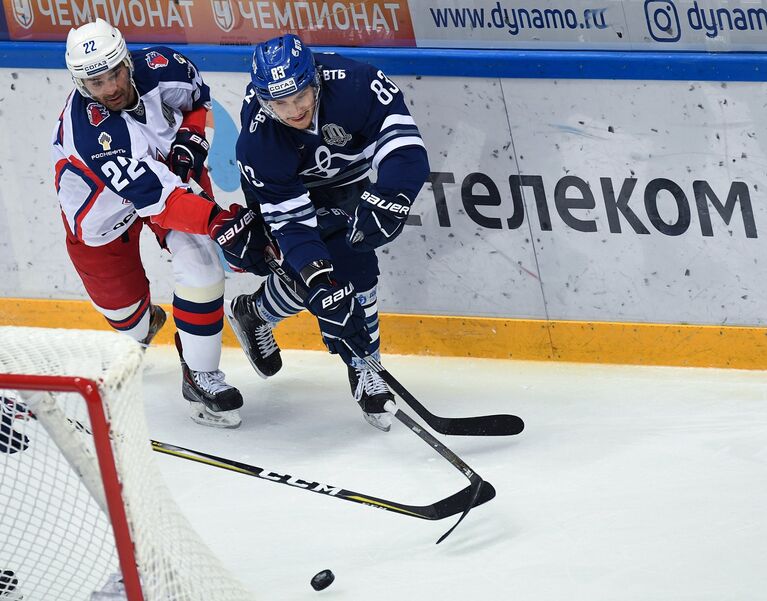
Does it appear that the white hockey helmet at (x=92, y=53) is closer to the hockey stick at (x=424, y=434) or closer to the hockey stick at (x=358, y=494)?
the hockey stick at (x=424, y=434)

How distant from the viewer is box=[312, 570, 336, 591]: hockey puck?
246 cm

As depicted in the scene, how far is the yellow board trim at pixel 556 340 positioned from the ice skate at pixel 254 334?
1.11ft

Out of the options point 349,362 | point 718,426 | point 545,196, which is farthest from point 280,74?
point 718,426

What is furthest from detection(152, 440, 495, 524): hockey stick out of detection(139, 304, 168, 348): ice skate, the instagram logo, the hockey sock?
the instagram logo

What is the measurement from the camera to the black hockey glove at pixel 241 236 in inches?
125

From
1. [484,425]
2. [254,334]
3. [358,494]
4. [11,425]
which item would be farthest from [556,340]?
[11,425]

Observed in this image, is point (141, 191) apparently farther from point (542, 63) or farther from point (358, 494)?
point (542, 63)

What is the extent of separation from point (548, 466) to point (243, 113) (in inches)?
51.2

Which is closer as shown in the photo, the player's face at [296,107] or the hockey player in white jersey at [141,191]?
the player's face at [296,107]

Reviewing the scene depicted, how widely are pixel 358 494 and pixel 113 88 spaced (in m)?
1.34

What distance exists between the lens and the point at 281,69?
287 centimetres

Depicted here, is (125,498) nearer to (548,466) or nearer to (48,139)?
(548,466)

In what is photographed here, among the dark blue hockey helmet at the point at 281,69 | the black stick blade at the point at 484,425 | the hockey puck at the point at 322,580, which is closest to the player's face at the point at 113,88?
the dark blue hockey helmet at the point at 281,69

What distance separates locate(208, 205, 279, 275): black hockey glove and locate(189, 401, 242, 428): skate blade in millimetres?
481
